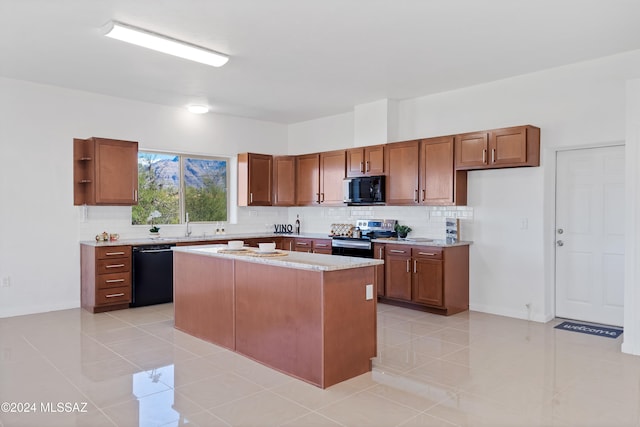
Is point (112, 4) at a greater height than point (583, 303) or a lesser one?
greater

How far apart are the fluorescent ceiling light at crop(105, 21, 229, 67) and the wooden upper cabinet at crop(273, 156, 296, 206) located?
3.13 metres

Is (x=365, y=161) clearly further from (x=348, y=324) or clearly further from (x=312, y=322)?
(x=312, y=322)

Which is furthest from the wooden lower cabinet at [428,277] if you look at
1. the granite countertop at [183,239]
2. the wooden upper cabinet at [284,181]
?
the wooden upper cabinet at [284,181]

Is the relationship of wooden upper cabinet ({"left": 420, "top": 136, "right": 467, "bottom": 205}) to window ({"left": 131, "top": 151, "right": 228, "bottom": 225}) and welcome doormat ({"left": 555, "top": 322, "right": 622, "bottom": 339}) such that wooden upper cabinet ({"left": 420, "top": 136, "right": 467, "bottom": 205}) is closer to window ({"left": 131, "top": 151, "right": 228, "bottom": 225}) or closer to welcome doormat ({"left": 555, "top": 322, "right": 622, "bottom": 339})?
welcome doormat ({"left": 555, "top": 322, "right": 622, "bottom": 339})

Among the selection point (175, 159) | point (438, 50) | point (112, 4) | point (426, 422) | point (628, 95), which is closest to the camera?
point (426, 422)

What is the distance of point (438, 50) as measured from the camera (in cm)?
442

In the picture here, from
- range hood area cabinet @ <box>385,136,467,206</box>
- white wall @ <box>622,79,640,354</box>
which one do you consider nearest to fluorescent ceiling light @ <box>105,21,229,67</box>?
range hood area cabinet @ <box>385,136,467,206</box>

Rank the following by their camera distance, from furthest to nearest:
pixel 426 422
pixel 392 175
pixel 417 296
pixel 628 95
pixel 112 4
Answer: pixel 392 175
pixel 417 296
pixel 628 95
pixel 112 4
pixel 426 422

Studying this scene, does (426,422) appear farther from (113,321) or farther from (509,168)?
(113,321)

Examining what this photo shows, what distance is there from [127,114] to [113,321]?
114 inches

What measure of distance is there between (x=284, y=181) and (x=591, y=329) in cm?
489

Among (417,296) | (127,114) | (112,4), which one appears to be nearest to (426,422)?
(417,296)

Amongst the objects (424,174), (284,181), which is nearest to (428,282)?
(424,174)

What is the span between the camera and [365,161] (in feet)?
21.3
